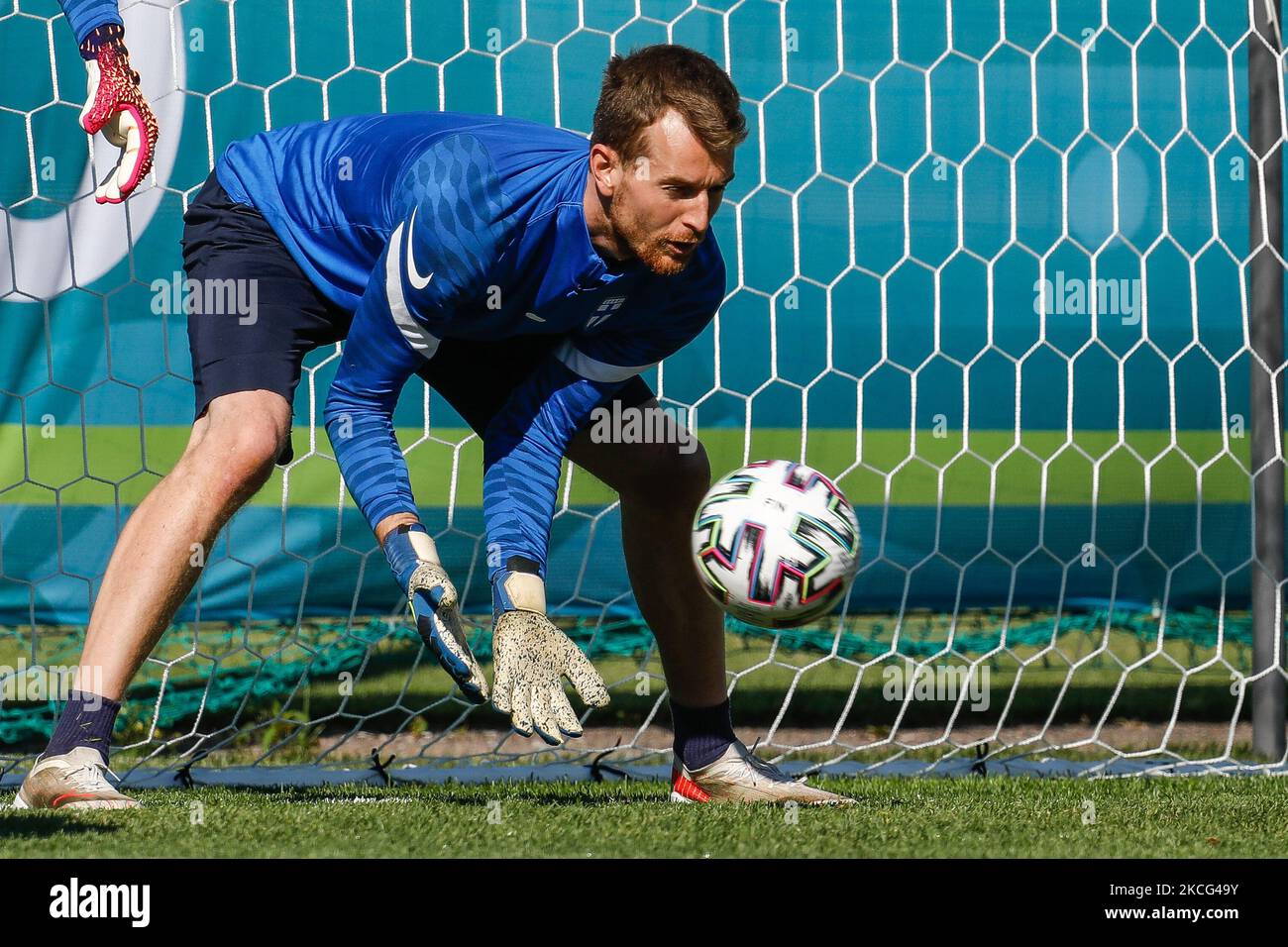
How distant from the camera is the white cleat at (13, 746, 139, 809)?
2541 mm

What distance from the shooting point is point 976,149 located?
3.91m

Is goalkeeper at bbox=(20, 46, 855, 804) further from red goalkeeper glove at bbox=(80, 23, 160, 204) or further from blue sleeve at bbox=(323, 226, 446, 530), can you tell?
red goalkeeper glove at bbox=(80, 23, 160, 204)

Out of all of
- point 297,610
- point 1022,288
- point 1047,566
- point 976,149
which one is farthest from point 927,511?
point 297,610

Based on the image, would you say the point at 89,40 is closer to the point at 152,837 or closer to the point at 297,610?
the point at 297,610

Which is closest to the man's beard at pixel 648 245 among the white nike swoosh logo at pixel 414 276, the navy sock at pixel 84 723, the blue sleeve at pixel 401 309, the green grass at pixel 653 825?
the blue sleeve at pixel 401 309

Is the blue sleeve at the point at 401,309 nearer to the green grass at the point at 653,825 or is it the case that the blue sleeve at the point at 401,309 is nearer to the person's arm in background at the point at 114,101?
the green grass at the point at 653,825

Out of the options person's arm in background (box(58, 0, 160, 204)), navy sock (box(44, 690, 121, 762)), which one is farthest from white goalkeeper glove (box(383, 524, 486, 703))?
person's arm in background (box(58, 0, 160, 204))

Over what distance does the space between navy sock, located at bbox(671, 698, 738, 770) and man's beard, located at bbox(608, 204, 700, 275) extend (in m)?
0.95

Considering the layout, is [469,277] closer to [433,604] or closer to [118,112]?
[433,604]

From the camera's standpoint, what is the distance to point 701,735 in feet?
9.80

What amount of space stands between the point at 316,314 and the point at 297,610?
1.10 metres

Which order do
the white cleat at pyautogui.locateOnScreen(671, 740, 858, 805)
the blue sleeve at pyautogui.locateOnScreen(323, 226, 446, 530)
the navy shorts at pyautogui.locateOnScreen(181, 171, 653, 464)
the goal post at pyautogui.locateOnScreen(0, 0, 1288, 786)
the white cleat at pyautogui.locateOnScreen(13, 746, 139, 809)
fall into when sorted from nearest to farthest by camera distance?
the blue sleeve at pyautogui.locateOnScreen(323, 226, 446, 530), the white cleat at pyautogui.locateOnScreen(13, 746, 139, 809), the navy shorts at pyautogui.locateOnScreen(181, 171, 653, 464), the white cleat at pyautogui.locateOnScreen(671, 740, 858, 805), the goal post at pyautogui.locateOnScreen(0, 0, 1288, 786)

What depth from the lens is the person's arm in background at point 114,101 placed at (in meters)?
2.92

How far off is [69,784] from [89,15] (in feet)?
5.22
